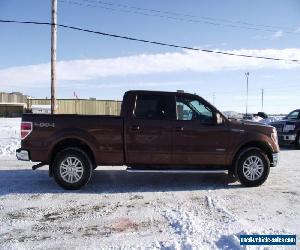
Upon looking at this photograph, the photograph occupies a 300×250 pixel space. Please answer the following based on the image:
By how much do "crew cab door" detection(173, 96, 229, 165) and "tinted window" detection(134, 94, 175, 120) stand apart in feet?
0.61

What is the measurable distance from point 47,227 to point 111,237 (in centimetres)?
103

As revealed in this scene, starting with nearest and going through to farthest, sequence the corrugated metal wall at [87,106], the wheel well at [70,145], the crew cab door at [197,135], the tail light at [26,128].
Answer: the tail light at [26,128] → the wheel well at [70,145] → the crew cab door at [197,135] → the corrugated metal wall at [87,106]

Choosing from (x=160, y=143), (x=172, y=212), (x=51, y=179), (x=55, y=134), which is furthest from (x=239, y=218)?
(x=51, y=179)

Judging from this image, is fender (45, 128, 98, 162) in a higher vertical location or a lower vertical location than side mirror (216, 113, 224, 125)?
lower

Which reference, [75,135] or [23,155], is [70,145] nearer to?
[75,135]

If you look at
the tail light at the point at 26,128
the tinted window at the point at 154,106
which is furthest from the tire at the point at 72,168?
the tinted window at the point at 154,106

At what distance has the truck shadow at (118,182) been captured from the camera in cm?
791

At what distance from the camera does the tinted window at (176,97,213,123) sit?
26.6 ft

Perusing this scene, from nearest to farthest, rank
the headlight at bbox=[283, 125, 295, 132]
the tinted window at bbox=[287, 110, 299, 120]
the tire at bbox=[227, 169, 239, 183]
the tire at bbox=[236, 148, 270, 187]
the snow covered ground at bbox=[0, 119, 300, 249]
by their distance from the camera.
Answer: the snow covered ground at bbox=[0, 119, 300, 249]
the tire at bbox=[236, 148, 270, 187]
the tire at bbox=[227, 169, 239, 183]
the headlight at bbox=[283, 125, 295, 132]
the tinted window at bbox=[287, 110, 299, 120]

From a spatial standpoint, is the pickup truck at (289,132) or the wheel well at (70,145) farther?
the pickup truck at (289,132)

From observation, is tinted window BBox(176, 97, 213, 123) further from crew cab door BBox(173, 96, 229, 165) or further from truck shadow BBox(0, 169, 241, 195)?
truck shadow BBox(0, 169, 241, 195)

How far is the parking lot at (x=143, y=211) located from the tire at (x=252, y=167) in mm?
203

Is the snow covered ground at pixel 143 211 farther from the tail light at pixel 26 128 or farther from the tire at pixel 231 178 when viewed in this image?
the tail light at pixel 26 128

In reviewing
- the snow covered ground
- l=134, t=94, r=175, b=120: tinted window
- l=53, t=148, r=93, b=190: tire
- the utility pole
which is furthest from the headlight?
l=53, t=148, r=93, b=190: tire
